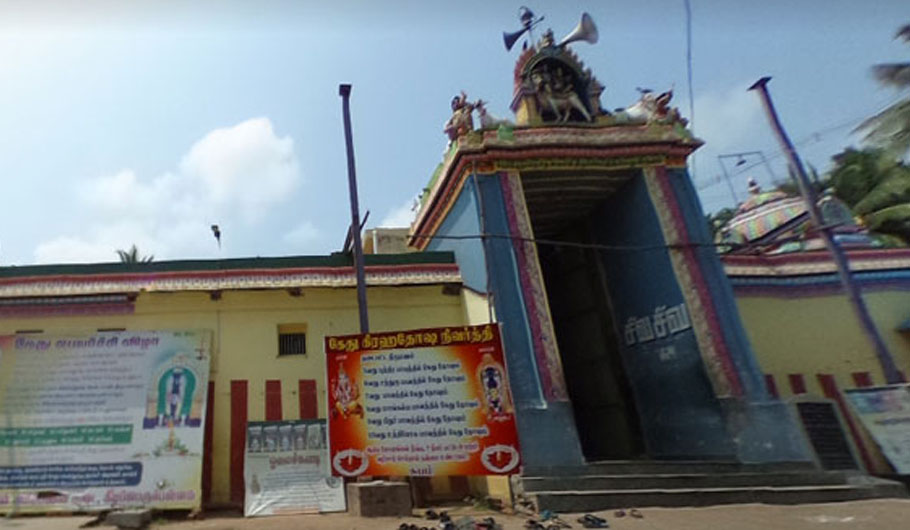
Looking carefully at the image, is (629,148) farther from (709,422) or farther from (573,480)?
(573,480)

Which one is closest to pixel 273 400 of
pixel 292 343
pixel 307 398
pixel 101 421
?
pixel 307 398

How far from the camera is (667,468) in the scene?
27.9 feet

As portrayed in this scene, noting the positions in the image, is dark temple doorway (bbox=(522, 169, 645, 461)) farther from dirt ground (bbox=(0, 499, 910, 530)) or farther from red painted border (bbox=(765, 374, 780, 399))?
dirt ground (bbox=(0, 499, 910, 530))

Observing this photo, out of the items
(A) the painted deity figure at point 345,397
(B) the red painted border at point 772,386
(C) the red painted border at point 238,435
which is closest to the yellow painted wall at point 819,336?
(B) the red painted border at point 772,386

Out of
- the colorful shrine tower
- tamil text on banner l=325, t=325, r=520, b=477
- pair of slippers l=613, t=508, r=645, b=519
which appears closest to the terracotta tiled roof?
the colorful shrine tower

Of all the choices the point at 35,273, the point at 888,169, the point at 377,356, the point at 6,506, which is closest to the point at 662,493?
the point at 377,356

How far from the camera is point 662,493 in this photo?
7.57m

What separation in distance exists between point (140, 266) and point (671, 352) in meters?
10.8

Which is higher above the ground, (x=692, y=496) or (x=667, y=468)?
(x=667, y=468)

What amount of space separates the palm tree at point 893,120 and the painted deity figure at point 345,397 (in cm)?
1217

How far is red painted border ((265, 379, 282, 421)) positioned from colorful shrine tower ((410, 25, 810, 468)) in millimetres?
4118

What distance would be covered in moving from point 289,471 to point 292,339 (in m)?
2.78

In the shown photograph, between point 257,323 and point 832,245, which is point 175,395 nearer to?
point 257,323

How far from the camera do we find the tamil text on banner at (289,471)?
28.0ft
